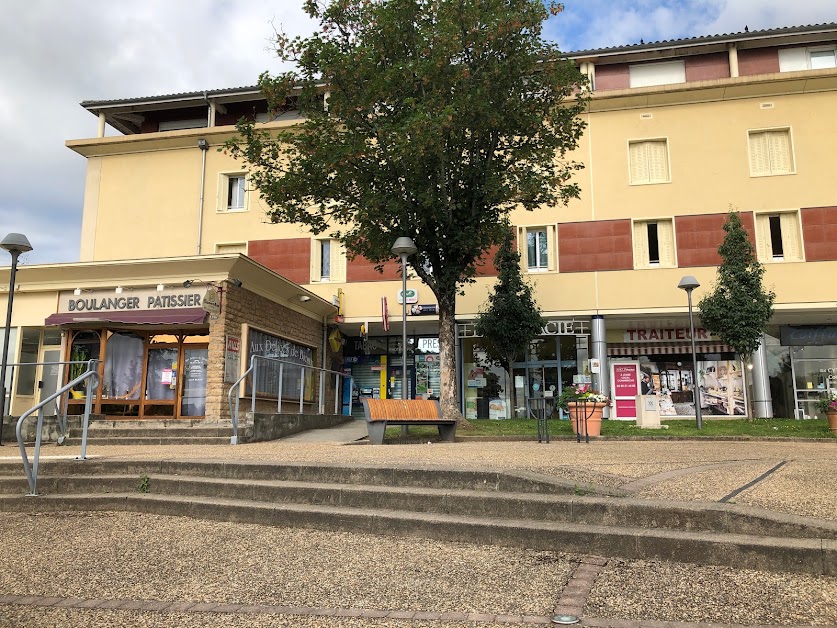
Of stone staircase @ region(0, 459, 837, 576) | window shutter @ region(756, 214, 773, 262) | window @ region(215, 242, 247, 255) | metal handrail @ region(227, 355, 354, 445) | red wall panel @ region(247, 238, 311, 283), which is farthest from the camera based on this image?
window @ region(215, 242, 247, 255)

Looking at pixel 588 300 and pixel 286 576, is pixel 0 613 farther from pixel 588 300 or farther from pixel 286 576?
pixel 588 300

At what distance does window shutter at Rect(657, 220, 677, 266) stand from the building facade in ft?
0.14

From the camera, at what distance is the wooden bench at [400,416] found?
443 inches

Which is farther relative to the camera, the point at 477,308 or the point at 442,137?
the point at 477,308

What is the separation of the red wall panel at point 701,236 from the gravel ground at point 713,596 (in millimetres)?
17371

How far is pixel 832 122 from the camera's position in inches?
796

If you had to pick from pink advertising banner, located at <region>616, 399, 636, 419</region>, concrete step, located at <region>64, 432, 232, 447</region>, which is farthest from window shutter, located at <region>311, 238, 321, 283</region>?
concrete step, located at <region>64, 432, 232, 447</region>

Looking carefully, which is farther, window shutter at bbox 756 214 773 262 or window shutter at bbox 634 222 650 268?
window shutter at bbox 634 222 650 268

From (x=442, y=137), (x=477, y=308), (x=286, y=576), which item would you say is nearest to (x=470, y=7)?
(x=442, y=137)

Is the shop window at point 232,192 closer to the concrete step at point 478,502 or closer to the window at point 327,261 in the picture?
the window at point 327,261

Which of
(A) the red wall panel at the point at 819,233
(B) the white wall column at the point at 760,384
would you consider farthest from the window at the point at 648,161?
(B) the white wall column at the point at 760,384

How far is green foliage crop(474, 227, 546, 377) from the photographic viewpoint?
18.8 meters

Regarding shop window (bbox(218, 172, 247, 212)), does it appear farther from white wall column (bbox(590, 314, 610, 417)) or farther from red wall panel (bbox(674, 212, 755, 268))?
red wall panel (bbox(674, 212, 755, 268))

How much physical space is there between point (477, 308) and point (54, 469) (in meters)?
14.8
